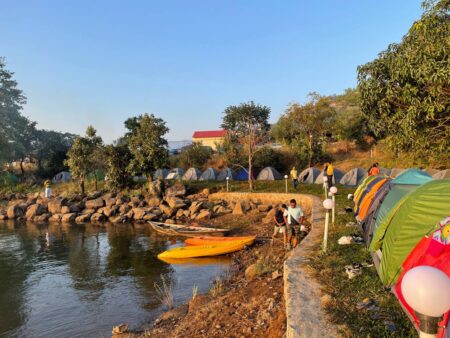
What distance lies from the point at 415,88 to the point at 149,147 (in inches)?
877

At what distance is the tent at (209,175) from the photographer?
3547 centimetres

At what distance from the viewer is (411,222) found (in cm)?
557

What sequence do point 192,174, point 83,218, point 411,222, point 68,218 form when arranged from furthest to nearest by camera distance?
point 192,174 → point 68,218 → point 83,218 → point 411,222

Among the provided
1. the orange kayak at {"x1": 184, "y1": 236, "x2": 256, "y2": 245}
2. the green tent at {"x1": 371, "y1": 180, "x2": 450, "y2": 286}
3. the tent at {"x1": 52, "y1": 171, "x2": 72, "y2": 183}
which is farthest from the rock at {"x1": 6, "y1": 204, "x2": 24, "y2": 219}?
the green tent at {"x1": 371, "y1": 180, "x2": 450, "y2": 286}

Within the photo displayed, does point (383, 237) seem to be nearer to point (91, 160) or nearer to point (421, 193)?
point (421, 193)

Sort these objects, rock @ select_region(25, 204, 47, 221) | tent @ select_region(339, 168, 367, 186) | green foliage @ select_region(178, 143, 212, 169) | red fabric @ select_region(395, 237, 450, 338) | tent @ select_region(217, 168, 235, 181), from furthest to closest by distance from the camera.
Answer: green foliage @ select_region(178, 143, 212, 169)
tent @ select_region(217, 168, 235, 181)
rock @ select_region(25, 204, 47, 221)
tent @ select_region(339, 168, 367, 186)
red fabric @ select_region(395, 237, 450, 338)

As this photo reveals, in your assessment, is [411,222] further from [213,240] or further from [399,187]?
[213,240]

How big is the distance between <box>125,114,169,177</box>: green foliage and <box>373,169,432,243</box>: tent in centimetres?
2210

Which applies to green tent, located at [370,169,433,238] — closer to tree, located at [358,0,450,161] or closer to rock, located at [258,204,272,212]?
tree, located at [358,0,450,161]

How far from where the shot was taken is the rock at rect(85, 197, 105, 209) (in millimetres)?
29453

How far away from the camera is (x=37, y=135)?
47062mm

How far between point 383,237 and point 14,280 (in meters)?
14.5

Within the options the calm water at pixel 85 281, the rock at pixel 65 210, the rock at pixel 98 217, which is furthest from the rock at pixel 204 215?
the rock at pixel 65 210

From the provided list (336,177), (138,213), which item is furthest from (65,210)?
(336,177)
